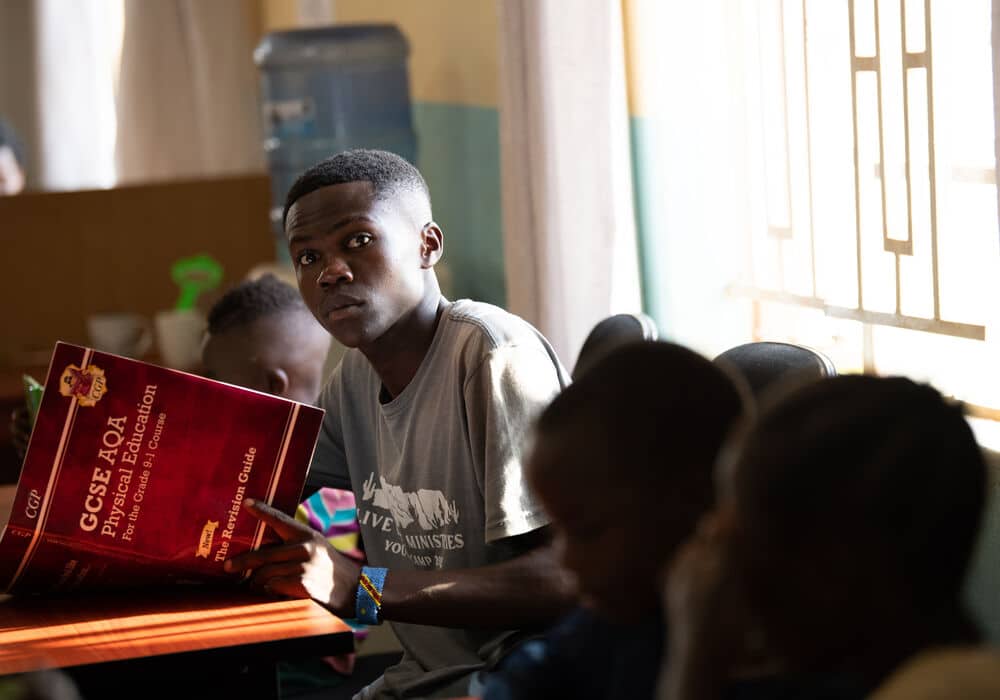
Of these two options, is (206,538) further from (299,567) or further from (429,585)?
(429,585)

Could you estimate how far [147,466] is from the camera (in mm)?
1420

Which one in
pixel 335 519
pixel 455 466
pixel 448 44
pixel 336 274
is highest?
pixel 448 44

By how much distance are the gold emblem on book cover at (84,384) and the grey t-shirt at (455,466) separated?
1.23ft

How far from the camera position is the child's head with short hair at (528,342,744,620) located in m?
0.93

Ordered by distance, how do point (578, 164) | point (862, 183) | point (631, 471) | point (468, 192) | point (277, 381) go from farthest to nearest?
point (468, 192)
point (578, 164)
point (277, 381)
point (862, 183)
point (631, 471)

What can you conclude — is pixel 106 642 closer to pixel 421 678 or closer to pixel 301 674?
pixel 421 678

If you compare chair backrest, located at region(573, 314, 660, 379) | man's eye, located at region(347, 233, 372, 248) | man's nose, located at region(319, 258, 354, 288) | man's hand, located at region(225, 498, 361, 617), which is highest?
man's eye, located at region(347, 233, 372, 248)

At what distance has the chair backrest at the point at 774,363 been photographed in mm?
1368

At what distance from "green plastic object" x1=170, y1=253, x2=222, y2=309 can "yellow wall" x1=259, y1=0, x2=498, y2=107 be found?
0.82m

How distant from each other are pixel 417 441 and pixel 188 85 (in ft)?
16.4

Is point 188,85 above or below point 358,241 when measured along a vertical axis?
above

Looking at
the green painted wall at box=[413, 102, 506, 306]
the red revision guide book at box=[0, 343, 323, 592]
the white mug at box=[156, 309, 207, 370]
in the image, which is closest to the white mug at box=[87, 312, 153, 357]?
the white mug at box=[156, 309, 207, 370]

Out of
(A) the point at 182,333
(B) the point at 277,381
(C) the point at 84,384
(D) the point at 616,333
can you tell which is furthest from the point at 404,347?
(A) the point at 182,333

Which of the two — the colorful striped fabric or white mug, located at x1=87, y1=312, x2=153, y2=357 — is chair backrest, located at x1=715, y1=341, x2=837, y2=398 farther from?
white mug, located at x1=87, y1=312, x2=153, y2=357
